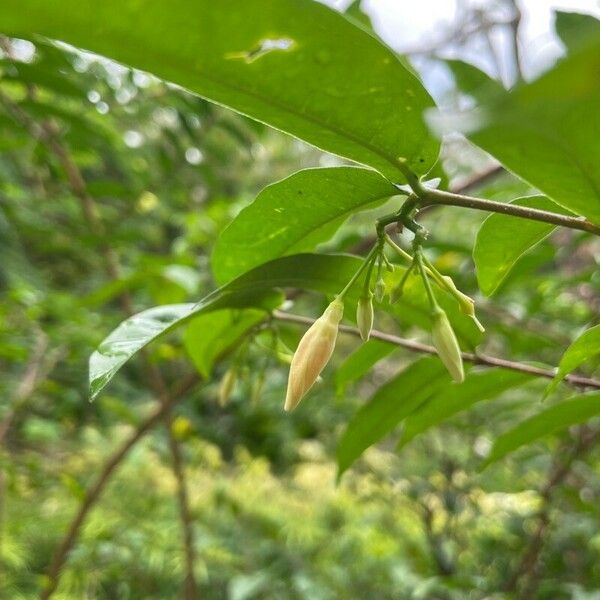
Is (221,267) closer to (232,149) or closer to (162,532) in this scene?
(162,532)

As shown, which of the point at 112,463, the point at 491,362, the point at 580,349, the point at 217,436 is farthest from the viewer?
the point at 217,436

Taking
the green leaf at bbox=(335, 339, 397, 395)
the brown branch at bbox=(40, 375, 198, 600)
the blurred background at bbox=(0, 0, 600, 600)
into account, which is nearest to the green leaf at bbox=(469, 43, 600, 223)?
the green leaf at bbox=(335, 339, 397, 395)

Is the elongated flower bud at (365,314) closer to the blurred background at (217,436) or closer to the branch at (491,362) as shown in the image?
the branch at (491,362)

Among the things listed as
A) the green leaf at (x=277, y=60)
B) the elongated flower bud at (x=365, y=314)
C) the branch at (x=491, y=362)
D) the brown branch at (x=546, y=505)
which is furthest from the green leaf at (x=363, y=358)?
the brown branch at (x=546, y=505)

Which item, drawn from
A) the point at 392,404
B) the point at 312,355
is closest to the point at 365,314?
the point at 312,355

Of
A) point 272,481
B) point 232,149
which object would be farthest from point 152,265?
point 232,149

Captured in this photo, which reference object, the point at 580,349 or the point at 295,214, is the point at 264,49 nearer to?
the point at 295,214
